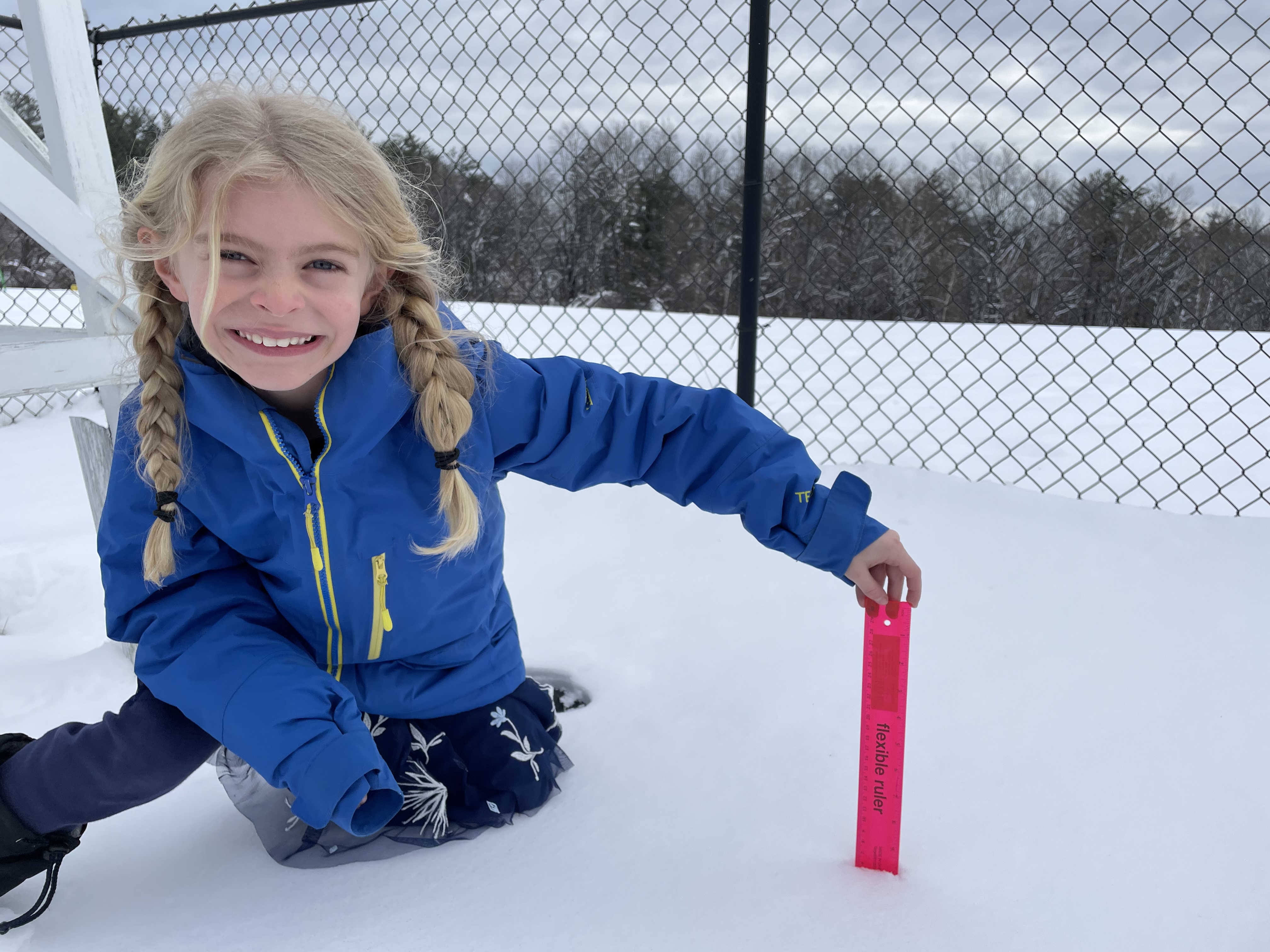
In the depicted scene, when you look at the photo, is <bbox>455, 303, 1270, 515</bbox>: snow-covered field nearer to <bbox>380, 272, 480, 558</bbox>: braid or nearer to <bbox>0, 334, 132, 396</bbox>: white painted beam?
<bbox>380, 272, 480, 558</bbox>: braid

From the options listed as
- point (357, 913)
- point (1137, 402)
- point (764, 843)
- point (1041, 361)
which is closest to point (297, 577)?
point (357, 913)

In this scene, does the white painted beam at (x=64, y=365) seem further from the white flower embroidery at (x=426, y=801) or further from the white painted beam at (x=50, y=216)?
the white flower embroidery at (x=426, y=801)

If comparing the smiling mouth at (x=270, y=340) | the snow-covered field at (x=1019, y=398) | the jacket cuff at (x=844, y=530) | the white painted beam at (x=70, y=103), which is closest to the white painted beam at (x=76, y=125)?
the white painted beam at (x=70, y=103)

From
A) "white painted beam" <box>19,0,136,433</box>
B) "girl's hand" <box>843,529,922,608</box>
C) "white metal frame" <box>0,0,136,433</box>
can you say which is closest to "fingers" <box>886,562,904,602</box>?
"girl's hand" <box>843,529,922,608</box>

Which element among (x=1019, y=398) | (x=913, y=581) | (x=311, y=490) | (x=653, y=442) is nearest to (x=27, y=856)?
(x=311, y=490)

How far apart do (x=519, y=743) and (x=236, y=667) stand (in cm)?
44

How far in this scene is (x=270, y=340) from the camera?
1067 mm

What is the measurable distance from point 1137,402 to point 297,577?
3.73 m

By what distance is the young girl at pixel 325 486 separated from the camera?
1042 mm

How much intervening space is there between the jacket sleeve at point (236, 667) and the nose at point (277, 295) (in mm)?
327

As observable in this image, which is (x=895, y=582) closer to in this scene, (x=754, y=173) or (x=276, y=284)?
(x=276, y=284)

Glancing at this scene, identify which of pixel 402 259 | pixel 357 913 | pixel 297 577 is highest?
pixel 402 259

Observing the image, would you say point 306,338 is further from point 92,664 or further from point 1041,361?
point 1041,361

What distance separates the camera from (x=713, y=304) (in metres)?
7.93
